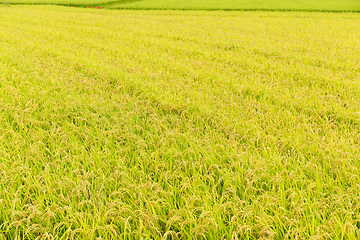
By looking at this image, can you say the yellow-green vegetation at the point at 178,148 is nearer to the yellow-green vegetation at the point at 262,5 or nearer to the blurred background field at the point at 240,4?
the yellow-green vegetation at the point at 262,5

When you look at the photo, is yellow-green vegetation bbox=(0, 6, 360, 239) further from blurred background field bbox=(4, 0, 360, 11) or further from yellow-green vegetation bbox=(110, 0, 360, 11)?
blurred background field bbox=(4, 0, 360, 11)

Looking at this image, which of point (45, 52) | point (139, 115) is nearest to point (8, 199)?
point (139, 115)

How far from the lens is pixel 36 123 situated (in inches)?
137

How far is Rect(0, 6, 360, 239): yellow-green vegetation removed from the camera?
1.94 meters

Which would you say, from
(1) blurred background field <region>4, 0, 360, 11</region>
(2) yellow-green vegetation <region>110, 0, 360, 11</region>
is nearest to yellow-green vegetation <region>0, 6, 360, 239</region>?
(2) yellow-green vegetation <region>110, 0, 360, 11</region>

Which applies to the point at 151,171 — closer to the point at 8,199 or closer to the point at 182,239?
the point at 182,239

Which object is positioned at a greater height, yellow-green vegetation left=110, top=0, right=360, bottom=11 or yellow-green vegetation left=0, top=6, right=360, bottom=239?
yellow-green vegetation left=110, top=0, right=360, bottom=11

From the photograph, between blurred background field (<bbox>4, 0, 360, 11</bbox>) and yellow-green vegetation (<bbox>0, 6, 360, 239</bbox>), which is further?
blurred background field (<bbox>4, 0, 360, 11</bbox>)

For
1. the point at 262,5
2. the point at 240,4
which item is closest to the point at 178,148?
the point at 262,5

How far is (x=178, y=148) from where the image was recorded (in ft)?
9.41

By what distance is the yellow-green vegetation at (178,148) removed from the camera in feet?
6.37

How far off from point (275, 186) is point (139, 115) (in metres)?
2.13

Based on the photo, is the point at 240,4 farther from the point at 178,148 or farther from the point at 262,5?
the point at 178,148

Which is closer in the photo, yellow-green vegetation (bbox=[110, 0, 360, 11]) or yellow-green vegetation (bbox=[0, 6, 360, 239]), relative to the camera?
yellow-green vegetation (bbox=[0, 6, 360, 239])
